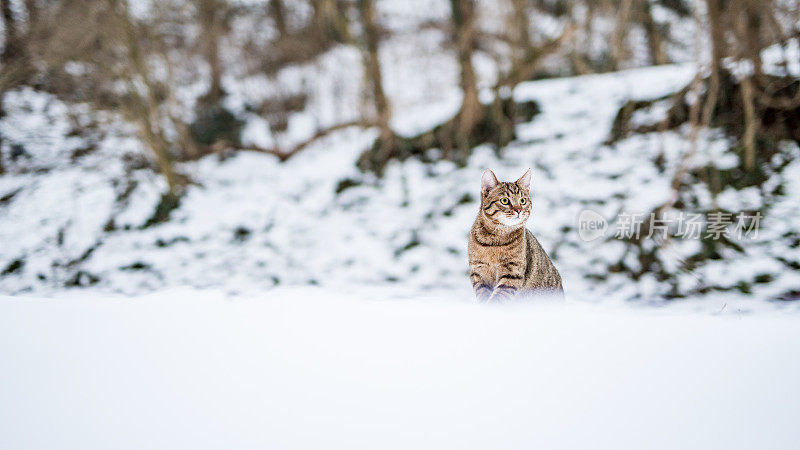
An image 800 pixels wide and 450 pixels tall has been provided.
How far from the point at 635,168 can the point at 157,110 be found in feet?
14.6

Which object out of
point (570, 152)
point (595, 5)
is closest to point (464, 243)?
point (570, 152)

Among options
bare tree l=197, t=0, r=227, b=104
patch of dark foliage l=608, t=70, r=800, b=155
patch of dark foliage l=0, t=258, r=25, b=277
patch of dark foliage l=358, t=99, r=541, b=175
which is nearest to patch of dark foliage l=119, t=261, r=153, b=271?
patch of dark foliage l=0, t=258, r=25, b=277

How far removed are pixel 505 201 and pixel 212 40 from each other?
5.54 metres

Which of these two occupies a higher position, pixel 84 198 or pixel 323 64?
pixel 323 64

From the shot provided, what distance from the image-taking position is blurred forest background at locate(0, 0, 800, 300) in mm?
2848

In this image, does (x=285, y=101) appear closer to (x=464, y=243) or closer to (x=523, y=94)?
(x=523, y=94)

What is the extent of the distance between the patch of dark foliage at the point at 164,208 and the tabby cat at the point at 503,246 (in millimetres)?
3353

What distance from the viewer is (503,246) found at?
1.66 m

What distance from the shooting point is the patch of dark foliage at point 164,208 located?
3.98m

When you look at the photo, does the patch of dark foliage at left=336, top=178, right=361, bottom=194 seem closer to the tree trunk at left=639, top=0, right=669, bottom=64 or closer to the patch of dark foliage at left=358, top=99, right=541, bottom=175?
the patch of dark foliage at left=358, top=99, right=541, bottom=175

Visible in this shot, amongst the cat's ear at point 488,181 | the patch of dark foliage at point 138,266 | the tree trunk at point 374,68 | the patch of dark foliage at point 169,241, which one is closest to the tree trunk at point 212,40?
the tree trunk at point 374,68

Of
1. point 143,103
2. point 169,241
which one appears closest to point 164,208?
point 169,241

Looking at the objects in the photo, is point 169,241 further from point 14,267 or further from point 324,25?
point 324,25

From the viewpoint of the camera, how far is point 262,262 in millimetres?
3320
